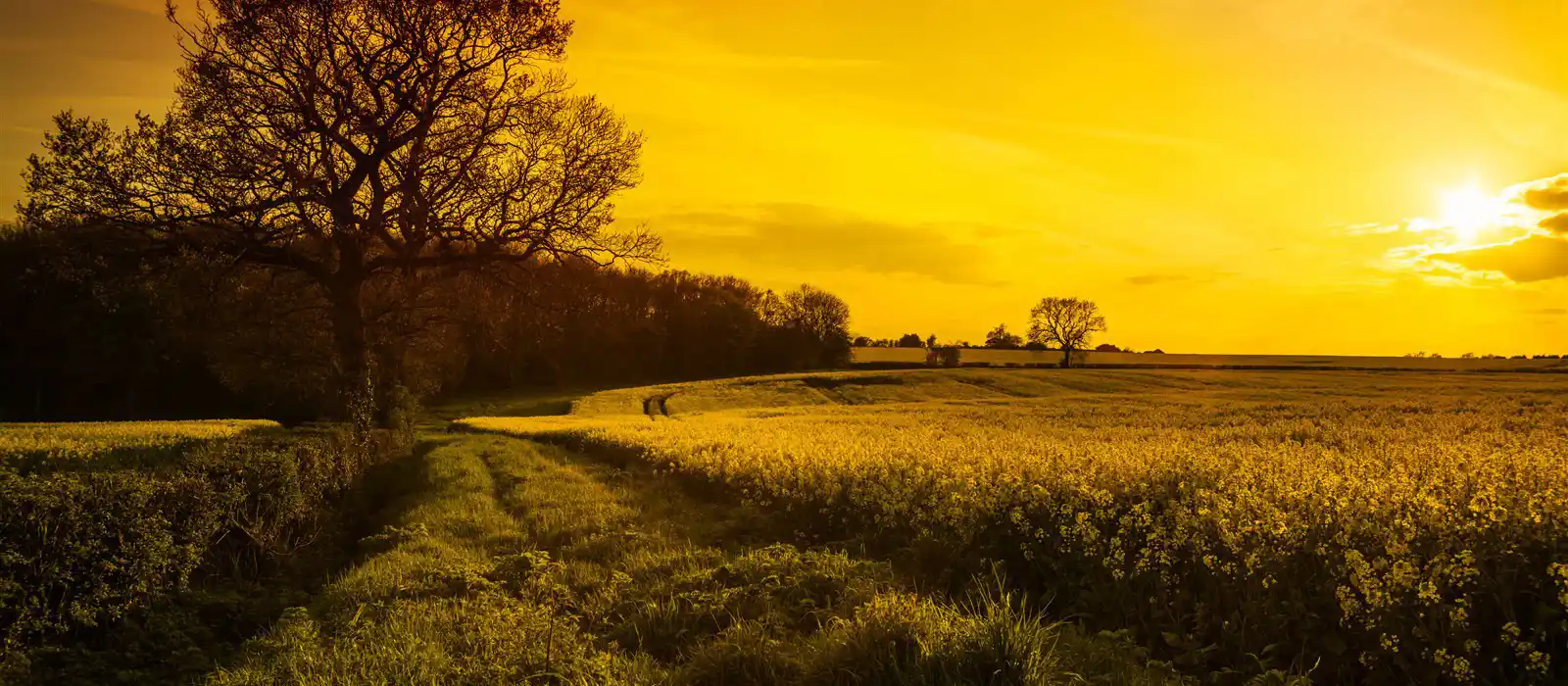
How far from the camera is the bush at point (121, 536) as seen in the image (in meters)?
7.72

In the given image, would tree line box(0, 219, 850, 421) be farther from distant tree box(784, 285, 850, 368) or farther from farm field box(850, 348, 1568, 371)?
farm field box(850, 348, 1568, 371)

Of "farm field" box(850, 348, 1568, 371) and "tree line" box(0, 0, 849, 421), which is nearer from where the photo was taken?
"tree line" box(0, 0, 849, 421)

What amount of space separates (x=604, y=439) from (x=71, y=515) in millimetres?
16774

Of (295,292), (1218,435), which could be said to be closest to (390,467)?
(295,292)

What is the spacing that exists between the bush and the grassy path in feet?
5.32

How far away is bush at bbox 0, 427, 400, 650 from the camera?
25.3ft

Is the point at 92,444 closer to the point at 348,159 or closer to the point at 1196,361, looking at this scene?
the point at 348,159

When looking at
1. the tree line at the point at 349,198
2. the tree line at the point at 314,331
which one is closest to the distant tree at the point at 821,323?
the tree line at the point at 314,331

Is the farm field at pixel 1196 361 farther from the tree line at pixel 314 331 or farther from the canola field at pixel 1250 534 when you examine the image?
the canola field at pixel 1250 534

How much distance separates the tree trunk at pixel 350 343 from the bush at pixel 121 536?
11.9 meters

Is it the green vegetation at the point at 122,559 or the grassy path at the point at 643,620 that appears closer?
the grassy path at the point at 643,620

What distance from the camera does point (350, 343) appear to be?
75.8 feet

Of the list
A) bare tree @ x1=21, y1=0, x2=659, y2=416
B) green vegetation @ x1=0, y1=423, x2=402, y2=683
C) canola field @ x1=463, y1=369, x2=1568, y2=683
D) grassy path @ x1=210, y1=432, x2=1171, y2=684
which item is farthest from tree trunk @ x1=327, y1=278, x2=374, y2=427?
grassy path @ x1=210, y1=432, x2=1171, y2=684

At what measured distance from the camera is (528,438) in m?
31.0
